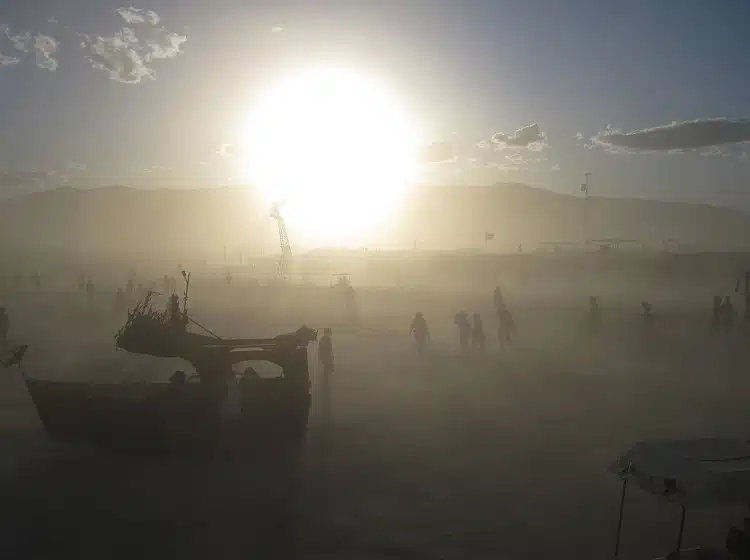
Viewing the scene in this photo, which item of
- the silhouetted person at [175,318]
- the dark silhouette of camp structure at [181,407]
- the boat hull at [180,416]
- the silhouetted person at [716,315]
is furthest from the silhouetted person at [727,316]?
the silhouetted person at [175,318]

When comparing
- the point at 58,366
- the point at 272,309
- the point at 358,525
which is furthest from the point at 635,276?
the point at 358,525

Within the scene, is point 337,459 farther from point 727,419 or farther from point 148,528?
point 727,419

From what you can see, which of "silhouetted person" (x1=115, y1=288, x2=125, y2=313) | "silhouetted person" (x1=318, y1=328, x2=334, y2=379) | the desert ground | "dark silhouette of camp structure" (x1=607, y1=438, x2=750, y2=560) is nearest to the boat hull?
the desert ground

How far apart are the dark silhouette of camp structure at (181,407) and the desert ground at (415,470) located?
0.53 metres

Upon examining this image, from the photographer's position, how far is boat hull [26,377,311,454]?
44.3 ft

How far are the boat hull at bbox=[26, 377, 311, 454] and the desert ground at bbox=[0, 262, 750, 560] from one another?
1.61 ft

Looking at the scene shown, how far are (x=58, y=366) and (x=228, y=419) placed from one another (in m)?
13.4

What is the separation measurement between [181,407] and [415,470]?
5387 mm

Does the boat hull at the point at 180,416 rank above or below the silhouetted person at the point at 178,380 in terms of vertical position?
below

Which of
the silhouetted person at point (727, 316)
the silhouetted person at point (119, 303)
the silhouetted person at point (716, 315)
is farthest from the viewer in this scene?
the silhouetted person at point (119, 303)

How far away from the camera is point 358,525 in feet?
32.8

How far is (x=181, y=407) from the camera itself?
13.4 m

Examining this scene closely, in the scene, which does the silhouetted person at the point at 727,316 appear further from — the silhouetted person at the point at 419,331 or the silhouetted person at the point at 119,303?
the silhouetted person at the point at 119,303

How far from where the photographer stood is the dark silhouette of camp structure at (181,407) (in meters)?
13.5
